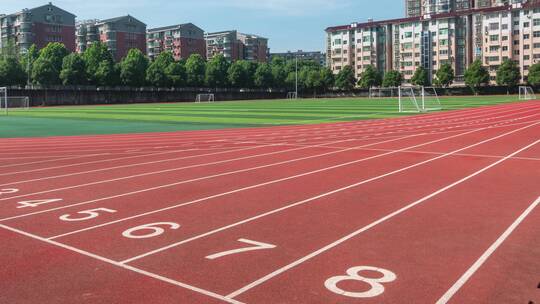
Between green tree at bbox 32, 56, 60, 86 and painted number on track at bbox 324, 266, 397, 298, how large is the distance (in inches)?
3329

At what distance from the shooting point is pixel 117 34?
13200cm

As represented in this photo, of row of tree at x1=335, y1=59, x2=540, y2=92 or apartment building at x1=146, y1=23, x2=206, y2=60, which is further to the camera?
apartment building at x1=146, y1=23, x2=206, y2=60

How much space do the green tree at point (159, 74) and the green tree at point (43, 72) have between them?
51.6 feet

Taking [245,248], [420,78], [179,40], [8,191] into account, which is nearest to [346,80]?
[420,78]

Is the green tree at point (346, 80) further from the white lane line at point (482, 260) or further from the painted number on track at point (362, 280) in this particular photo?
the painted number on track at point (362, 280)

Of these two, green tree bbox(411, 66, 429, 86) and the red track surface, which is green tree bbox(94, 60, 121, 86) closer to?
green tree bbox(411, 66, 429, 86)

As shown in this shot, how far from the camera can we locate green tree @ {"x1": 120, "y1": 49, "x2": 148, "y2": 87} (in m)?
89.2

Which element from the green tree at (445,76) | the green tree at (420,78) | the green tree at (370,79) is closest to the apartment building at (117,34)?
the green tree at (370,79)

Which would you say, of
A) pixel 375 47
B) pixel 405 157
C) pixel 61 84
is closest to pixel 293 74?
pixel 375 47

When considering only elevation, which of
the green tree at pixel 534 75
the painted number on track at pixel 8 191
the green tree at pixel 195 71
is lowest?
the painted number on track at pixel 8 191

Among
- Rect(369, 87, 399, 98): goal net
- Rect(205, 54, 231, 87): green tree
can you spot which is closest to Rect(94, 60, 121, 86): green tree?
Rect(205, 54, 231, 87): green tree

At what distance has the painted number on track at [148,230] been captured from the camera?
6305mm

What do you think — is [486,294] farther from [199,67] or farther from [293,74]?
[293,74]

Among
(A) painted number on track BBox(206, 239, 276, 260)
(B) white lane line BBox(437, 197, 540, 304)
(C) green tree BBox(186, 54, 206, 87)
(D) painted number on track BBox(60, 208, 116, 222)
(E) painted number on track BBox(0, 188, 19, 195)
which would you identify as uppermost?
(C) green tree BBox(186, 54, 206, 87)
